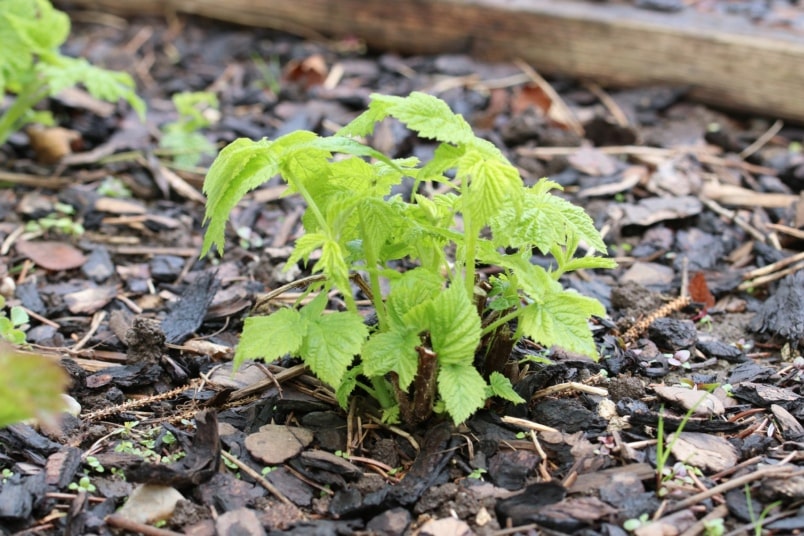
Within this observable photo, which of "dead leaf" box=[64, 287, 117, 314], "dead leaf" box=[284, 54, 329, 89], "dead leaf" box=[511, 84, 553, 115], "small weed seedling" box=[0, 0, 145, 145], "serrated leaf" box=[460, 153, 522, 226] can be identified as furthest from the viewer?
"dead leaf" box=[284, 54, 329, 89]

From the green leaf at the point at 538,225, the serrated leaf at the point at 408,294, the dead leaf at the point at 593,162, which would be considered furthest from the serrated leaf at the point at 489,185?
the dead leaf at the point at 593,162

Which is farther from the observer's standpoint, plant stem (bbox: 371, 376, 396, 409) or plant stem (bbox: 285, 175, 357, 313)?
plant stem (bbox: 371, 376, 396, 409)

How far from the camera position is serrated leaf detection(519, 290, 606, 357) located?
1.88 meters

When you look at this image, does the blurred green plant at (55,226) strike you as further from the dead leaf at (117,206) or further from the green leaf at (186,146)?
the green leaf at (186,146)

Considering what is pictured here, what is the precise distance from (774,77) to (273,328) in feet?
9.82

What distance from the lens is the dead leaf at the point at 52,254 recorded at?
2.99 metres

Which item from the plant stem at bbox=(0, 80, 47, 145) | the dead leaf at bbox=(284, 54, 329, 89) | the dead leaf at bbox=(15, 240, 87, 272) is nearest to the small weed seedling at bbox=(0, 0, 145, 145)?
the plant stem at bbox=(0, 80, 47, 145)

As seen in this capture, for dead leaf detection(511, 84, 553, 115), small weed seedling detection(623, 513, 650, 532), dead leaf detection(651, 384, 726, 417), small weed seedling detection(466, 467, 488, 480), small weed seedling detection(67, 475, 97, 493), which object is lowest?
small weed seedling detection(67, 475, 97, 493)

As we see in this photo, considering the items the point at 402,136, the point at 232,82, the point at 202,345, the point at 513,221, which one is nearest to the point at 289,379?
the point at 202,345

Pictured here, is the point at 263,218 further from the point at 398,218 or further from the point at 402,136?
the point at 398,218

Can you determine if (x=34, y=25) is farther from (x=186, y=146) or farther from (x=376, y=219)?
(x=376, y=219)

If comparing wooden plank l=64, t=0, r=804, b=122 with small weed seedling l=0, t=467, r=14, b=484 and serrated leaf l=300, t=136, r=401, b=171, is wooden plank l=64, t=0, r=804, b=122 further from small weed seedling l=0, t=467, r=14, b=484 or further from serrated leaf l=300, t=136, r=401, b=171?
small weed seedling l=0, t=467, r=14, b=484

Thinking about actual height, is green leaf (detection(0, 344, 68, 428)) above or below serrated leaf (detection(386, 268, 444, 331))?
below

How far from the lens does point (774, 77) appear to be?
392 centimetres
